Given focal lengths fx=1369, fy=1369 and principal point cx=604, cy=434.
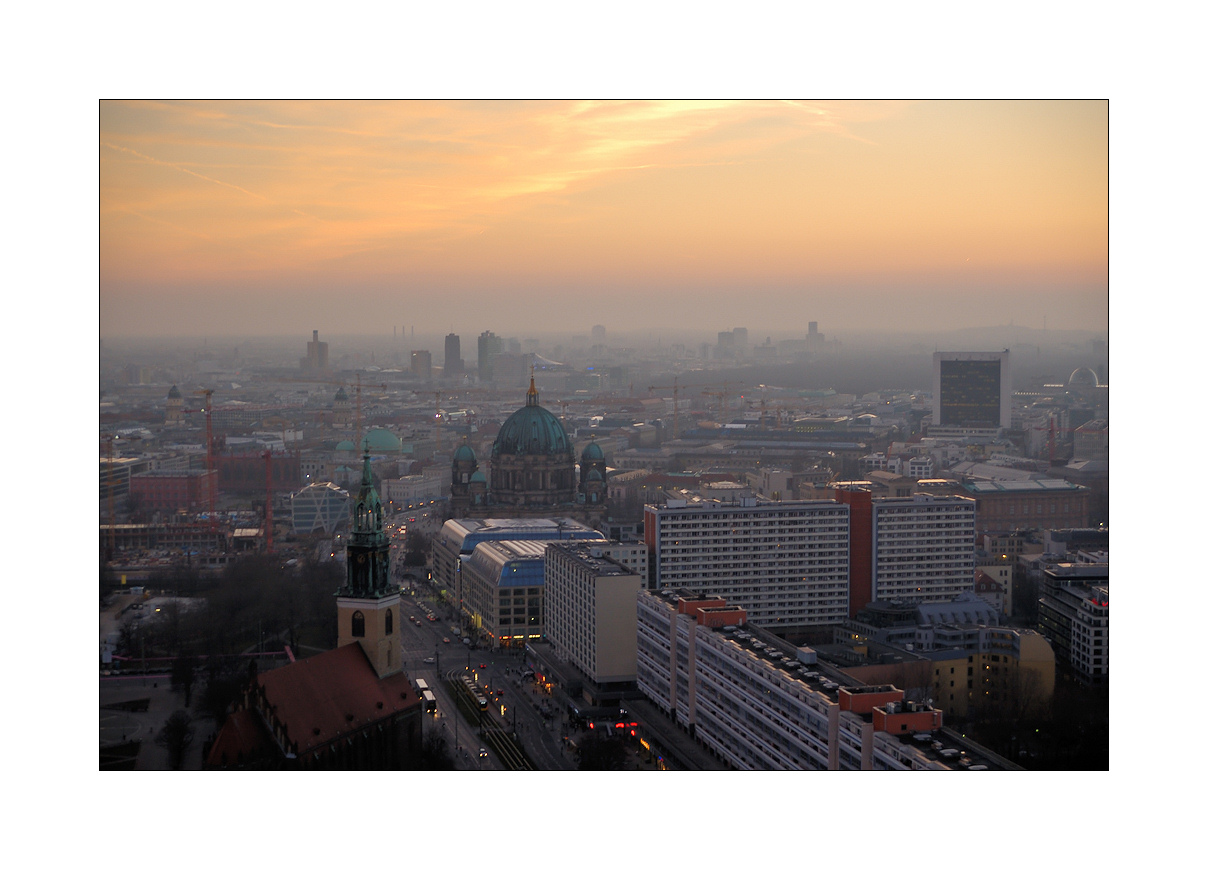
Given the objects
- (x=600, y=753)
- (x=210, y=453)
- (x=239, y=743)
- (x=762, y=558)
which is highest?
(x=210, y=453)

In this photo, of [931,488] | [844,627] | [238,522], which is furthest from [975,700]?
[238,522]

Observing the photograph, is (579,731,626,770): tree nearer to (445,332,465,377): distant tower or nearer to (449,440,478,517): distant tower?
(445,332,465,377): distant tower

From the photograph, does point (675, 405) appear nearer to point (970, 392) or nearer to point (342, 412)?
point (970, 392)

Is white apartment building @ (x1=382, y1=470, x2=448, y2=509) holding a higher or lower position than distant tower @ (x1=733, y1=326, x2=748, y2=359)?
lower

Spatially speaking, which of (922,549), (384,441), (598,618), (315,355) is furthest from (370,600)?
(384,441)

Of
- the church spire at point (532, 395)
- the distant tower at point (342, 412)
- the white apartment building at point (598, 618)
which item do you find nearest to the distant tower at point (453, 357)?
the church spire at point (532, 395)

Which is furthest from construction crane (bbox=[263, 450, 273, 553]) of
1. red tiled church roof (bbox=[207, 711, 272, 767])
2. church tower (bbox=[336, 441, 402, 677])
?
red tiled church roof (bbox=[207, 711, 272, 767])

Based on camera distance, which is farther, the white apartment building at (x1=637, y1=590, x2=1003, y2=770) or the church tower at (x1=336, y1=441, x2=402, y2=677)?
the church tower at (x1=336, y1=441, x2=402, y2=677)

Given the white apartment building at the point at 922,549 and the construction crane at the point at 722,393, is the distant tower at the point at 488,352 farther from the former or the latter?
the white apartment building at the point at 922,549
